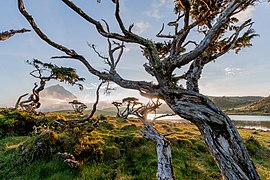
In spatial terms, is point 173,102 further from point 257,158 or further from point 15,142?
point 15,142

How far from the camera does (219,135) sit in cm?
443

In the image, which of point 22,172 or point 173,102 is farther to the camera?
point 22,172

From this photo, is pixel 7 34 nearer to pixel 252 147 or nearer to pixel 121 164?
pixel 121 164

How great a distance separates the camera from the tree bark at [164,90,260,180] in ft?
13.6

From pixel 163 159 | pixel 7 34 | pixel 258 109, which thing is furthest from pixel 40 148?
pixel 258 109

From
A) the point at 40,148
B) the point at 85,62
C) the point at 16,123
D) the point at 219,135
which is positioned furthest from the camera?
the point at 16,123

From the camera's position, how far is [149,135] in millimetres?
9188

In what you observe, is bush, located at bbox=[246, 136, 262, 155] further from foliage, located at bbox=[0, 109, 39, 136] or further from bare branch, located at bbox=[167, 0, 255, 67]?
foliage, located at bbox=[0, 109, 39, 136]

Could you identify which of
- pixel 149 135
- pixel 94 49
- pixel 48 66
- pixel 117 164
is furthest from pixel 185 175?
pixel 48 66

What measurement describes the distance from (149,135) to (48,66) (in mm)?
22672

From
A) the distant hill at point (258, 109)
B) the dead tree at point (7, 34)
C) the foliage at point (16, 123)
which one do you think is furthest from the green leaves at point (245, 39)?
the distant hill at point (258, 109)

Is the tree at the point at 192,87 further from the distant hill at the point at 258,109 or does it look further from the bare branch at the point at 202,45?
the distant hill at the point at 258,109

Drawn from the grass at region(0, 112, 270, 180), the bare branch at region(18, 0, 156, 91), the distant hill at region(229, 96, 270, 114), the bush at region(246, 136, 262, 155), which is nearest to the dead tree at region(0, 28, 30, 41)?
the bare branch at region(18, 0, 156, 91)

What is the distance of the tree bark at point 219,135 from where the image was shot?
13.6 feet
